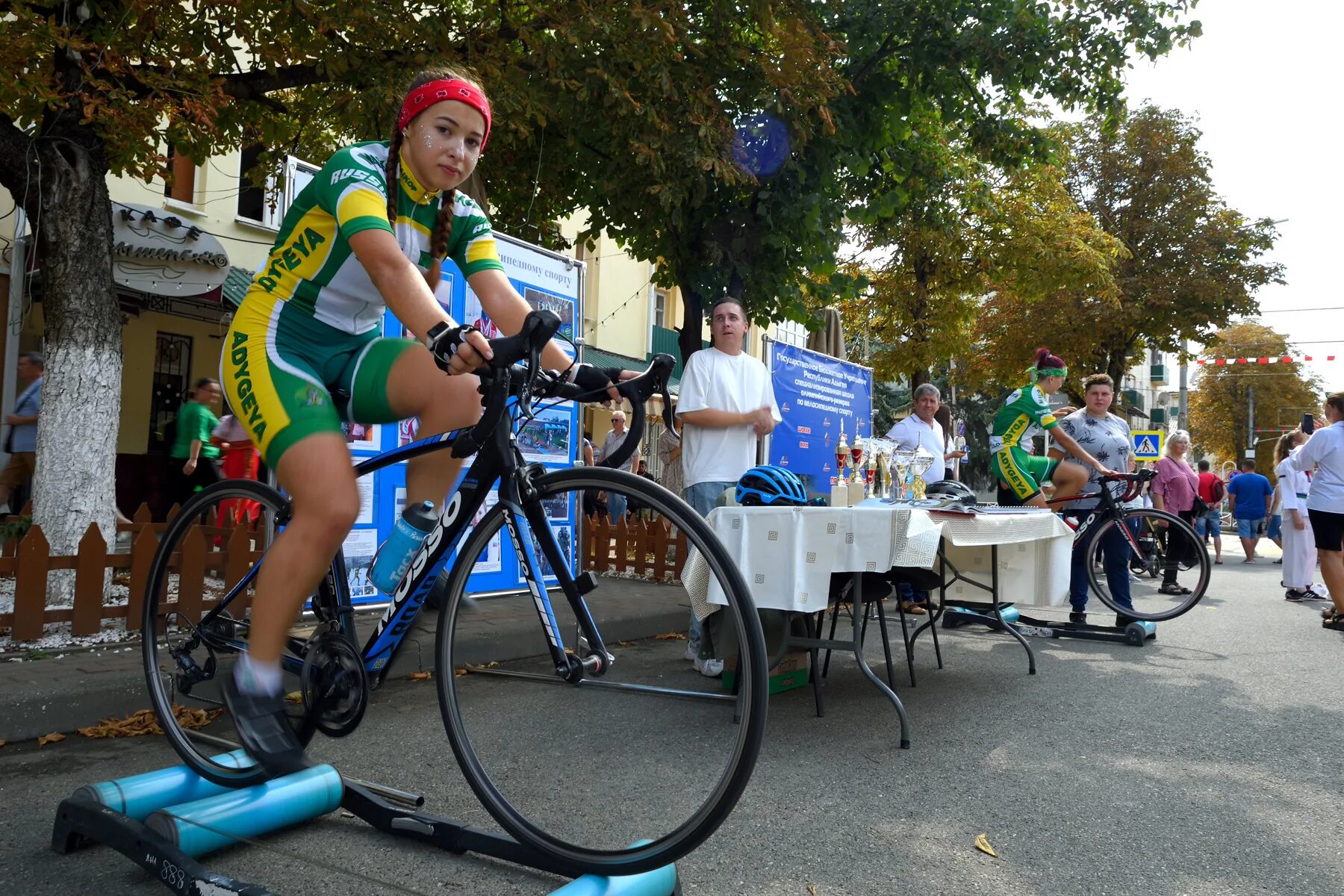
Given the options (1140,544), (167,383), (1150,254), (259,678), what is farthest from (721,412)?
(1150,254)

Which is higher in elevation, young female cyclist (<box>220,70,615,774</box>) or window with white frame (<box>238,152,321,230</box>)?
window with white frame (<box>238,152,321,230</box>)

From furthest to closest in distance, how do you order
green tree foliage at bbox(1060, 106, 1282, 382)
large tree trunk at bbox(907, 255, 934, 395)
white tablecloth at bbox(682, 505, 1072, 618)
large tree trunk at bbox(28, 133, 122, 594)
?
1. green tree foliage at bbox(1060, 106, 1282, 382)
2. large tree trunk at bbox(907, 255, 934, 395)
3. large tree trunk at bbox(28, 133, 122, 594)
4. white tablecloth at bbox(682, 505, 1072, 618)

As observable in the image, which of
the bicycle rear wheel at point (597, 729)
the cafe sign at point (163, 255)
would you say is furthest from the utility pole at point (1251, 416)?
the bicycle rear wheel at point (597, 729)

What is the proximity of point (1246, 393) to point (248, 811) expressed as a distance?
6908 centimetres

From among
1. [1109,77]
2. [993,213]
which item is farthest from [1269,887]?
[993,213]

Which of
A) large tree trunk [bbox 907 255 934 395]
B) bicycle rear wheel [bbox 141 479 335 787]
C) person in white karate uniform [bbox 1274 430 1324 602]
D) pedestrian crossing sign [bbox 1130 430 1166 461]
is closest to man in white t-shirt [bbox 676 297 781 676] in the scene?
bicycle rear wheel [bbox 141 479 335 787]

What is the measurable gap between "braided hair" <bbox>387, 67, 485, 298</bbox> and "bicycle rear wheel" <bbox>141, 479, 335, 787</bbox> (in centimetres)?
86

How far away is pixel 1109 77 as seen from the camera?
9.46 metres

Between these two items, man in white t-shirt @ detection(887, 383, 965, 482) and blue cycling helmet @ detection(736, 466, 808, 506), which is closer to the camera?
blue cycling helmet @ detection(736, 466, 808, 506)

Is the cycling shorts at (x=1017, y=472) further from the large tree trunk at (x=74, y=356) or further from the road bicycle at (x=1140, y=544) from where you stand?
the large tree trunk at (x=74, y=356)

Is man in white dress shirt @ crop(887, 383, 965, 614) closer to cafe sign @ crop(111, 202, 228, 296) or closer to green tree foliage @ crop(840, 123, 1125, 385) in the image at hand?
green tree foliage @ crop(840, 123, 1125, 385)

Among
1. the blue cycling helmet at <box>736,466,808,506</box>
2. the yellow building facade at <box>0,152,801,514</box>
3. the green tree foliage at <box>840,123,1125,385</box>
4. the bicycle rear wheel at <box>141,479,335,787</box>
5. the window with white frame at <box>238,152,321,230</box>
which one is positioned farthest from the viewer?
the green tree foliage at <box>840,123,1125,385</box>

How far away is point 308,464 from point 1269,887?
2.68 m

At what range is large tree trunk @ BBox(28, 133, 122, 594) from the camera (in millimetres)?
6020
